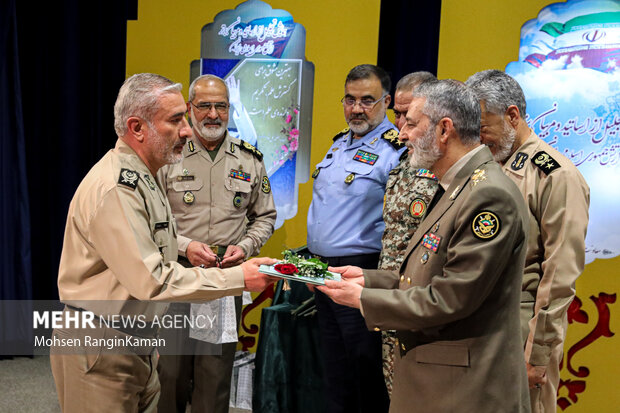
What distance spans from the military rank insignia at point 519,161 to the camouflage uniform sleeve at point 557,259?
0.14m

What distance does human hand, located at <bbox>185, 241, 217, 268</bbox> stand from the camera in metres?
3.20

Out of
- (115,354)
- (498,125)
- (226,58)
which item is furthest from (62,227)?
(498,125)

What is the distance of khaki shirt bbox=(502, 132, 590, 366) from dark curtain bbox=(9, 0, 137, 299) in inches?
141

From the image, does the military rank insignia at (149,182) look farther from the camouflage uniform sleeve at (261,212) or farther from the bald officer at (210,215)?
the camouflage uniform sleeve at (261,212)

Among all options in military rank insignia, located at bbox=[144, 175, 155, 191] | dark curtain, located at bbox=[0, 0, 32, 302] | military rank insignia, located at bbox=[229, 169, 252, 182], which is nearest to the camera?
military rank insignia, located at bbox=[144, 175, 155, 191]

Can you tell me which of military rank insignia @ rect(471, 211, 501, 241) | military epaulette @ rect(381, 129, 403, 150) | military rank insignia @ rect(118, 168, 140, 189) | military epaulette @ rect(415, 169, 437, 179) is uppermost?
military epaulette @ rect(381, 129, 403, 150)

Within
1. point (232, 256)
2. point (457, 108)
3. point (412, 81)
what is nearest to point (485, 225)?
point (457, 108)

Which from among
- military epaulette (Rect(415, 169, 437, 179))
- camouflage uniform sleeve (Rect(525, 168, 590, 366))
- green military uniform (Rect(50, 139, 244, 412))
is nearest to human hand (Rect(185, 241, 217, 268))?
green military uniform (Rect(50, 139, 244, 412))

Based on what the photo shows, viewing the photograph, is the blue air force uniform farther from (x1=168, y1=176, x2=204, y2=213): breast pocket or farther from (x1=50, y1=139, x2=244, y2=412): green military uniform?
(x1=50, y1=139, x2=244, y2=412): green military uniform

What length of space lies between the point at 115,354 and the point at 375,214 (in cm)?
166

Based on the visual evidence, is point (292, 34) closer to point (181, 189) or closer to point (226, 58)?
point (226, 58)

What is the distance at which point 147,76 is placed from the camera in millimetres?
2232

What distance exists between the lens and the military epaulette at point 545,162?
238cm

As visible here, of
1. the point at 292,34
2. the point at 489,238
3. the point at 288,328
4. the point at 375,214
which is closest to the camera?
the point at 489,238
